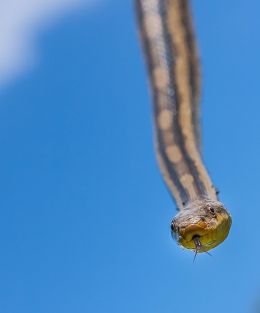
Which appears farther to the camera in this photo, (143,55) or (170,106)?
(170,106)

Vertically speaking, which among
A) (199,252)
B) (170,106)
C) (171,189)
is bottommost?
(199,252)

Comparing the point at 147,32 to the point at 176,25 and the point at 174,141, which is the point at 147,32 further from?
the point at 174,141

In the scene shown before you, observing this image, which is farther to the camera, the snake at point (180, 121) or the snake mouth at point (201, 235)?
the snake mouth at point (201, 235)

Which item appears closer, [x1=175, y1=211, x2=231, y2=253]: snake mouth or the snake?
the snake

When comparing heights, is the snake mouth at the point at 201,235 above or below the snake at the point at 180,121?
below

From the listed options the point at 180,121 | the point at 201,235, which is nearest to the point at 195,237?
the point at 201,235

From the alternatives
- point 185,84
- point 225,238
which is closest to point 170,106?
point 185,84
